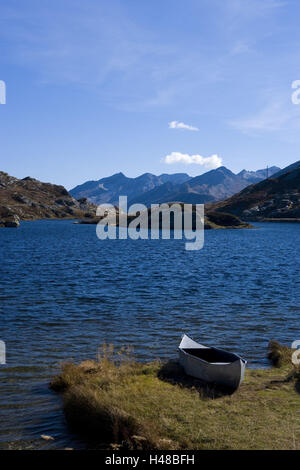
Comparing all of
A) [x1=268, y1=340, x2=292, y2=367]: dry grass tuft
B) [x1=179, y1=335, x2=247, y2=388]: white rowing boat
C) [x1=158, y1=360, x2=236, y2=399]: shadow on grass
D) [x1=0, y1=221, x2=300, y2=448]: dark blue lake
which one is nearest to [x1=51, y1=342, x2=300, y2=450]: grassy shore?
[x1=158, y1=360, x2=236, y2=399]: shadow on grass

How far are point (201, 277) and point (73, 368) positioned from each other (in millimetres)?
36050

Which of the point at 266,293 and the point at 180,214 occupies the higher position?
the point at 180,214

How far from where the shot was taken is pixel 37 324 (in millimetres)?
27797

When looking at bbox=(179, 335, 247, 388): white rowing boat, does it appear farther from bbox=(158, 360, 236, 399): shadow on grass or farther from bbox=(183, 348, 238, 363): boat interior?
bbox=(158, 360, 236, 399): shadow on grass

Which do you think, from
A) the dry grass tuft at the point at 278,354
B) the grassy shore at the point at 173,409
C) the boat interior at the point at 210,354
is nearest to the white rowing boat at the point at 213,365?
the boat interior at the point at 210,354

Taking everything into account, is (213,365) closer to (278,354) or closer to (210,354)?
(210,354)

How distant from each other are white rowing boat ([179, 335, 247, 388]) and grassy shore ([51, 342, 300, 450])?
419mm

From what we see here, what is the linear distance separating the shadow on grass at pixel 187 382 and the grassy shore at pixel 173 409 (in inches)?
1.7

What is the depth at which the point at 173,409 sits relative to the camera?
14.5 m

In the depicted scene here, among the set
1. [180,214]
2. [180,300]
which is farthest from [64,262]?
[180,214]

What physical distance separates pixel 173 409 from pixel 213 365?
3.32 metres

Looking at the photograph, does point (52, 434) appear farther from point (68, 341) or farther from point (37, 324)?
point (37, 324)

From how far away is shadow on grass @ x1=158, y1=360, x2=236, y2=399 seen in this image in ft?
→ 53.9

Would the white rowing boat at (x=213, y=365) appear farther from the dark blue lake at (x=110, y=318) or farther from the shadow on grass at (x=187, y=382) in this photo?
the dark blue lake at (x=110, y=318)
